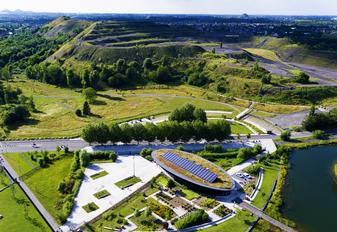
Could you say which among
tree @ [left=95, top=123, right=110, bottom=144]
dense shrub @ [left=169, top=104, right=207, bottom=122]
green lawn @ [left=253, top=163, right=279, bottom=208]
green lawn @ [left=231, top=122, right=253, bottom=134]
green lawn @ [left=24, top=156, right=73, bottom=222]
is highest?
dense shrub @ [left=169, top=104, right=207, bottom=122]

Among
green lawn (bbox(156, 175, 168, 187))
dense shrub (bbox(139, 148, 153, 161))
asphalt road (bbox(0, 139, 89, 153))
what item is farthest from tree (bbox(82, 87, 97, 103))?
green lawn (bbox(156, 175, 168, 187))

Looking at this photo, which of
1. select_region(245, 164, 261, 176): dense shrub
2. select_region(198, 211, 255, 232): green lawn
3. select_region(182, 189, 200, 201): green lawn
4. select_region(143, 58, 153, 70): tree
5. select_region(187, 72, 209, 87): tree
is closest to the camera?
select_region(198, 211, 255, 232): green lawn

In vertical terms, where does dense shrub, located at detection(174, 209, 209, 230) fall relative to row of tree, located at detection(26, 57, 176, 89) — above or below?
below

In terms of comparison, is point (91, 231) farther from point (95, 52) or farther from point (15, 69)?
point (15, 69)

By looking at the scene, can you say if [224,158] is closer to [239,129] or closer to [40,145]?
[239,129]

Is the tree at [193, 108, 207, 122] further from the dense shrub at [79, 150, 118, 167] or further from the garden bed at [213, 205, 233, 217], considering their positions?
the garden bed at [213, 205, 233, 217]

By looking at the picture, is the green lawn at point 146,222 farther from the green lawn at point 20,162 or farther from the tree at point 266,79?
the tree at point 266,79
